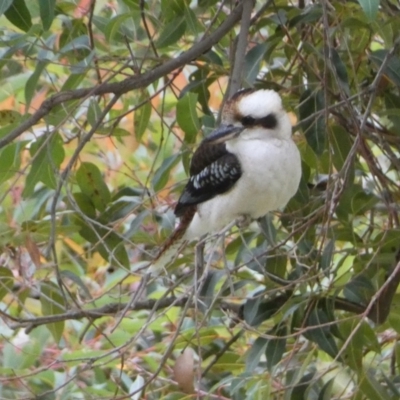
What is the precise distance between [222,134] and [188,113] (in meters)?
0.10

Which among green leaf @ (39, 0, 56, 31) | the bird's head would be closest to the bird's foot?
the bird's head

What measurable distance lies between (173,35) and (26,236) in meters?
0.44

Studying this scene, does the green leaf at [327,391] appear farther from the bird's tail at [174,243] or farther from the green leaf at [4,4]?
the green leaf at [4,4]

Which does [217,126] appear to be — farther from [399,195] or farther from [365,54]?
[399,195]

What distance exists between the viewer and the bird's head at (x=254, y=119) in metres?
1.45

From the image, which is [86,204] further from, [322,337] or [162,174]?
[322,337]

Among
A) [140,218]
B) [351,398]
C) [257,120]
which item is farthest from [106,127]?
[351,398]

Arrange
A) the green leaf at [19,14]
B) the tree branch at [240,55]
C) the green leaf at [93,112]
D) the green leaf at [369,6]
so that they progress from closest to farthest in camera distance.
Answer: the green leaf at [369,6], the tree branch at [240,55], the green leaf at [19,14], the green leaf at [93,112]

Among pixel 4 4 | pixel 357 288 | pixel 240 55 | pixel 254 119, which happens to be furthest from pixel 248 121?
pixel 4 4

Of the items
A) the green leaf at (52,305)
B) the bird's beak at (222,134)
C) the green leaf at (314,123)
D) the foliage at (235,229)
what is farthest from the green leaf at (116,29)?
the green leaf at (52,305)

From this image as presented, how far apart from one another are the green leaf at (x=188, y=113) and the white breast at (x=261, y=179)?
0.25ft

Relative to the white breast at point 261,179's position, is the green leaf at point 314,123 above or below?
above

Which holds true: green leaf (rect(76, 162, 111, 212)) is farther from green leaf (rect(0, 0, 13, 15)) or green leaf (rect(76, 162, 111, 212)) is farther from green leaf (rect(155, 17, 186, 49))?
green leaf (rect(0, 0, 13, 15))

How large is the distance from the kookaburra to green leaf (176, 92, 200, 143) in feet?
0.15
